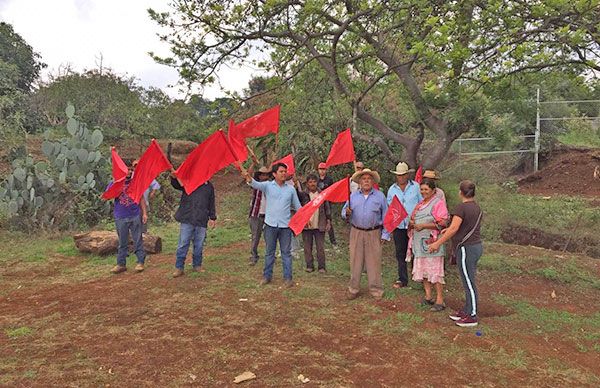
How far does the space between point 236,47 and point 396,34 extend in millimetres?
2462

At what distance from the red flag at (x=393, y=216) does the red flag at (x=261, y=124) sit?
2221 millimetres

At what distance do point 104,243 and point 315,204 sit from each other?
4.58 metres

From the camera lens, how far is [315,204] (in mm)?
5457

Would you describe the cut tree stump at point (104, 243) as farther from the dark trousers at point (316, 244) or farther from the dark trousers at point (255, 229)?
the dark trousers at point (316, 244)

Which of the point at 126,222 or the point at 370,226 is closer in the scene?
the point at 370,226

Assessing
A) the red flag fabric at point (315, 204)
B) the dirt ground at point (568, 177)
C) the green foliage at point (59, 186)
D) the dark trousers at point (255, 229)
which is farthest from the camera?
the dirt ground at point (568, 177)

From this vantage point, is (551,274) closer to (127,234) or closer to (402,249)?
(402,249)

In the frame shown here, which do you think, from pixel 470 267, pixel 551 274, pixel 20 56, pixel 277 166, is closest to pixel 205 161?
pixel 277 166

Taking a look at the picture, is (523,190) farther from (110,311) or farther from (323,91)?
(110,311)

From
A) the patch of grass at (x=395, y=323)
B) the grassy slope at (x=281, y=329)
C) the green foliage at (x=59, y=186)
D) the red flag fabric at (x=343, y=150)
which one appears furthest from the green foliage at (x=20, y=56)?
the patch of grass at (x=395, y=323)

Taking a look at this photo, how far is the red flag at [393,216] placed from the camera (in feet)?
18.3

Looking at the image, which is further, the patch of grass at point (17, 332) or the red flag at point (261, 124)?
the red flag at point (261, 124)

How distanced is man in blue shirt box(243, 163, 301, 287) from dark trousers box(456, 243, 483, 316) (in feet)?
7.45

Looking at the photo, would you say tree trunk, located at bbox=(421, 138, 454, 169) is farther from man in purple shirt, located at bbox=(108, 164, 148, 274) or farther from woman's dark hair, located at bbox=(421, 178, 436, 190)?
man in purple shirt, located at bbox=(108, 164, 148, 274)
